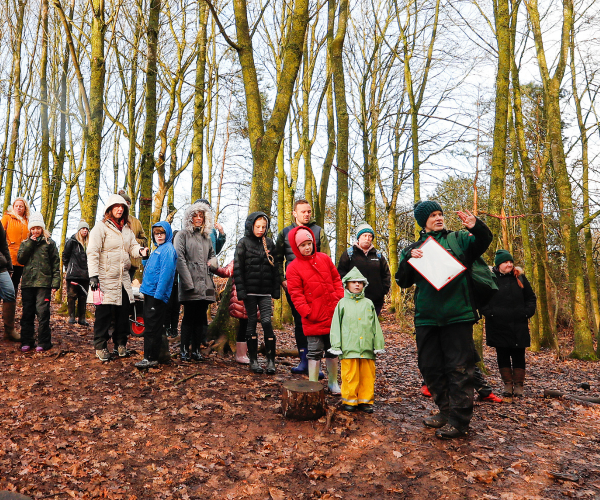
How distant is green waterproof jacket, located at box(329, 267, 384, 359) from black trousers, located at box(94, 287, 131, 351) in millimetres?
3127

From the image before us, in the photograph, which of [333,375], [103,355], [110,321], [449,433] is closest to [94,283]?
[110,321]

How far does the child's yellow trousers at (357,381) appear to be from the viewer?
4531 mm

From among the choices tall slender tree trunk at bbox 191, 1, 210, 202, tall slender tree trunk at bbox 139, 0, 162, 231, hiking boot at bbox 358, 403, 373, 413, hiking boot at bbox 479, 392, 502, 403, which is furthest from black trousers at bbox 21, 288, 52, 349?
hiking boot at bbox 479, 392, 502, 403

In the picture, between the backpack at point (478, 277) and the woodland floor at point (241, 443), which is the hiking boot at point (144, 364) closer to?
the woodland floor at point (241, 443)

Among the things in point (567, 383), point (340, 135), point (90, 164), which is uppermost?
point (340, 135)

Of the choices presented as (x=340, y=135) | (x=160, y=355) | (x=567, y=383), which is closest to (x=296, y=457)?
(x=160, y=355)

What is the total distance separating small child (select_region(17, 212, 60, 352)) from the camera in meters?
6.24

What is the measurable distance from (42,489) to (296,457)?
6.26ft

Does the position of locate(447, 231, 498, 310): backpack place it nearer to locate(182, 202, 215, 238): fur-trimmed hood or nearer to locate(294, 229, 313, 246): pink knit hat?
locate(294, 229, 313, 246): pink knit hat

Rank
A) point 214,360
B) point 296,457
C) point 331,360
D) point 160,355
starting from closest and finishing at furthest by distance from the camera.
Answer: point 296,457 < point 331,360 < point 160,355 < point 214,360

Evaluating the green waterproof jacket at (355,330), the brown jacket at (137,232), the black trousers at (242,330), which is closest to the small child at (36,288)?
the brown jacket at (137,232)

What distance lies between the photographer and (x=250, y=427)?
4.13 m

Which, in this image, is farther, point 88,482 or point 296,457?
point 296,457

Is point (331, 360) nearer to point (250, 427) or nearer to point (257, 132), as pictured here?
point (250, 427)
